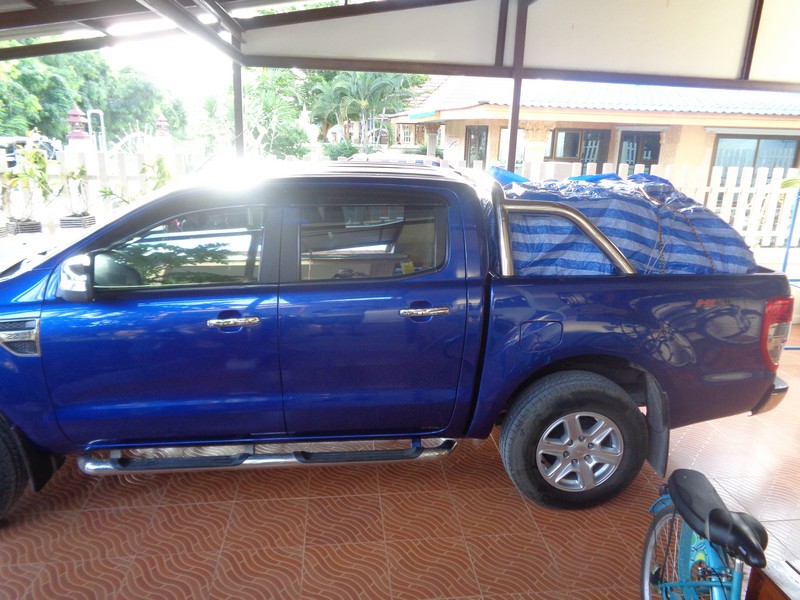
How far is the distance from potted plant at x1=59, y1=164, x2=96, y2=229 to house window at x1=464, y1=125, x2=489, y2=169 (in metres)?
11.1

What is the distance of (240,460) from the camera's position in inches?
118

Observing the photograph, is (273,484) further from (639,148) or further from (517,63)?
(639,148)

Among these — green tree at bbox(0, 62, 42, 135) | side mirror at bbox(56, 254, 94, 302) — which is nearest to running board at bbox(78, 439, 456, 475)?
side mirror at bbox(56, 254, 94, 302)

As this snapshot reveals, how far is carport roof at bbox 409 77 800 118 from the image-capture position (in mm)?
12438

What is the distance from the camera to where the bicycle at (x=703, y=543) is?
5.41ft

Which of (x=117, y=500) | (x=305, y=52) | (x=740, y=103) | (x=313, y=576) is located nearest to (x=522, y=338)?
(x=313, y=576)

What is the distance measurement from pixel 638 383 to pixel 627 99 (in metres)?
12.0

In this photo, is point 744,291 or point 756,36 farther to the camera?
point 756,36

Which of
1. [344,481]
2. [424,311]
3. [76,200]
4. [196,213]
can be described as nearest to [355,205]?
[424,311]

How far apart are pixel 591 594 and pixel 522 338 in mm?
1238

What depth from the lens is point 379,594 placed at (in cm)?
264

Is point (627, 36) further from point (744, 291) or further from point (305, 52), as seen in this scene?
point (744, 291)

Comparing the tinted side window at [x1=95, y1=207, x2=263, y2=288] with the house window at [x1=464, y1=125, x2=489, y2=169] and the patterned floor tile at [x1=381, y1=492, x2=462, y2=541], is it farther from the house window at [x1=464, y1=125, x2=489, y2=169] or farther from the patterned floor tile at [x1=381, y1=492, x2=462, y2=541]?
the house window at [x1=464, y1=125, x2=489, y2=169]

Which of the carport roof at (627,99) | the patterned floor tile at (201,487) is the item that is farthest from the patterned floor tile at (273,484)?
the carport roof at (627,99)
